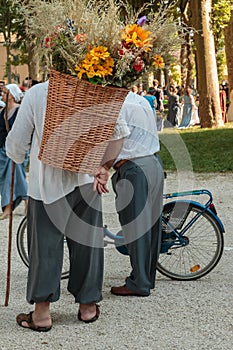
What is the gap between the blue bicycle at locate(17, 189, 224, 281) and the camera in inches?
247

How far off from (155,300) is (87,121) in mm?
1682

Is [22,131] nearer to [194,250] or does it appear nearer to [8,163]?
[194,250]

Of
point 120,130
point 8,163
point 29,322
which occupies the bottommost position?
point 8,163

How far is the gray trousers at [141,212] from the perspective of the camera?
568 cm

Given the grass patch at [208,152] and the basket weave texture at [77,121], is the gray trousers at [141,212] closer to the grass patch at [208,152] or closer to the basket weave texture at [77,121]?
the basket weave texture at [77,121]

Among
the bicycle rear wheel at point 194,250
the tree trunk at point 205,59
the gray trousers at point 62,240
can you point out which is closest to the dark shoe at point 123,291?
the bicycle rear wheel at point 194,250

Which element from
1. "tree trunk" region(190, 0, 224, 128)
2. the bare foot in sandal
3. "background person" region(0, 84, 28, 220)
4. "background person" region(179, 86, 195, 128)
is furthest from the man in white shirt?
"background person" region(179, 86, 195, 128)

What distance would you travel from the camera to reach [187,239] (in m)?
6.41

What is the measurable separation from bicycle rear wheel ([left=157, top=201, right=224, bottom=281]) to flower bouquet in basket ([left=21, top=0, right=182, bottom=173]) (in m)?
1.59

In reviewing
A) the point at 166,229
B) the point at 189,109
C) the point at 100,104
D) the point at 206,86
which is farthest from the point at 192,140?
the point at 100,104

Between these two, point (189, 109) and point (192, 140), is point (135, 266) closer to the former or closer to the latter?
point (192, 140)

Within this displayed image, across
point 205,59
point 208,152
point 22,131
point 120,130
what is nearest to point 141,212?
point 120,130

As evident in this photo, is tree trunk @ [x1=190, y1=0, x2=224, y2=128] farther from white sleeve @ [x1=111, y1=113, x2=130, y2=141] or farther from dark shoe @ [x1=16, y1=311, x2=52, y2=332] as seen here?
dark shoe @ [x1=16, y1=311, x2=52, y2=332]

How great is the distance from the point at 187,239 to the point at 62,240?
63.4 inches
